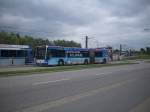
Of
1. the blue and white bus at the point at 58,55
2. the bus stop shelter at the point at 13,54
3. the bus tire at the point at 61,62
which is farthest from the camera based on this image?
the bus tire at the point at 61,62

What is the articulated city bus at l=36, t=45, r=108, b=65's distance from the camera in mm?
36125

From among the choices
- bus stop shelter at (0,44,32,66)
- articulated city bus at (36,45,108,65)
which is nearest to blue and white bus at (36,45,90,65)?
articulated city bus at (36,45,108,65)

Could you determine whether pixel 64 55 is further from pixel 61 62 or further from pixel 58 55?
pixel 58 55

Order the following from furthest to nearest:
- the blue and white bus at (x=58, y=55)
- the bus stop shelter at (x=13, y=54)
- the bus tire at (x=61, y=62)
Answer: the bus tire at (x=61, y=62) < the bus stop shelter at (x=13, y=54) < the blue and white bus at (x=58, y=55)

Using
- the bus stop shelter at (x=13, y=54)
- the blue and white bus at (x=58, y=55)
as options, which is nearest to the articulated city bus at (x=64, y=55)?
the blue and white bus at (x=58, y=55)

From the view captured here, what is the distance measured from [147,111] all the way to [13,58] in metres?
33.6

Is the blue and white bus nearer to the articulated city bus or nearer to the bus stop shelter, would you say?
the articulated city bus

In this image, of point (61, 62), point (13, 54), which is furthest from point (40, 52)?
point (13, 54)

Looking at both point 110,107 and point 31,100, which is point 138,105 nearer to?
point 110,107

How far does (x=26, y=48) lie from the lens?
4025 centimetres

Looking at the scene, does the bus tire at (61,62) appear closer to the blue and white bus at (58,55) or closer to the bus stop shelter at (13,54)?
the blue and white bus at (58,55)

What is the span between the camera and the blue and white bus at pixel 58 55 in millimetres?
36062

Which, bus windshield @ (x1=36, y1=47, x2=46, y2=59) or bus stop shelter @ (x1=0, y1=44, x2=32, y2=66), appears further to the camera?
bus stop shelter @ (x1=0, y1=44, x2=32, y2=66)

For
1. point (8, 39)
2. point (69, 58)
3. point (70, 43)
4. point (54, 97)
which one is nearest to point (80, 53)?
point (69, 58)
